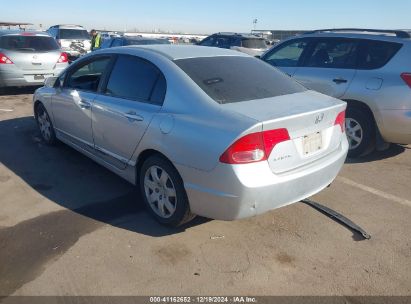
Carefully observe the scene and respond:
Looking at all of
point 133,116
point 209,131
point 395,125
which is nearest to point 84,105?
point 133,116

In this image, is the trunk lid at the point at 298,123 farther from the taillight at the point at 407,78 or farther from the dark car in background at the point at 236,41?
the dark car in background at the point at 236,41

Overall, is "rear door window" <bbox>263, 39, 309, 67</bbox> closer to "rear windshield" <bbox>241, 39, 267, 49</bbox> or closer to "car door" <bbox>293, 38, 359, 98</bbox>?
"car door" <bbox>293, 38, 359, 98</bbox>

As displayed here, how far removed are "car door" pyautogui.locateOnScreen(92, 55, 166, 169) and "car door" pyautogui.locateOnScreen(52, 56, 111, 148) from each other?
22cm

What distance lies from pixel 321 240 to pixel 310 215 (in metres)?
0.45

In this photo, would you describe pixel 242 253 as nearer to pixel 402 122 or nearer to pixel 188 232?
pixel 188 232

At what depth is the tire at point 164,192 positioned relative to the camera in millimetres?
3248

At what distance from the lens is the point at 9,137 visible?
20.6 ft

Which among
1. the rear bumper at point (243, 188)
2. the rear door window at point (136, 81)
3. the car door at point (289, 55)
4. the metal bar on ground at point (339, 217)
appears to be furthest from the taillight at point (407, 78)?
the rear door window at point (136, 81)

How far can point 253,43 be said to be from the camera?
15.2 metres

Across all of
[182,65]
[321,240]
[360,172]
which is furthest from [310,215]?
[182,65]

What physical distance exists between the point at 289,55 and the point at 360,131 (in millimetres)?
1817

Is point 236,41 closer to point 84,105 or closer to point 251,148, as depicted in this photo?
point 84,105

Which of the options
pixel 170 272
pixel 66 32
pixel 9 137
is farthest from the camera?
pixel 66 32

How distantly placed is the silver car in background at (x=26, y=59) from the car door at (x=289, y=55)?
5.84m
